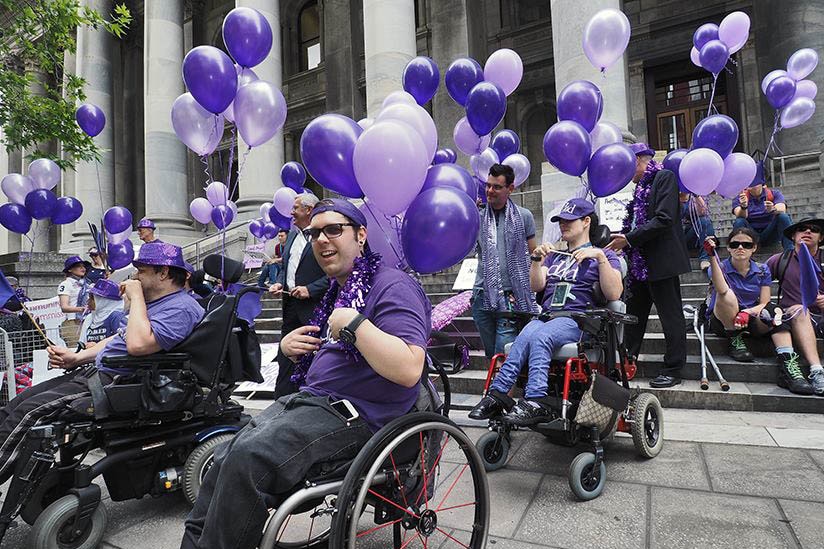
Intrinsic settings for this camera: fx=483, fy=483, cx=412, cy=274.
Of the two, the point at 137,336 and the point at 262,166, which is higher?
the point at 262,166

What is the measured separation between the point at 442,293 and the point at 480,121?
9.20ft

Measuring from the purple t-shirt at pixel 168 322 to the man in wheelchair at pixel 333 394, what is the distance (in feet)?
3.40

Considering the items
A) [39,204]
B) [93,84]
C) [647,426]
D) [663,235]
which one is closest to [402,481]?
[647,426]

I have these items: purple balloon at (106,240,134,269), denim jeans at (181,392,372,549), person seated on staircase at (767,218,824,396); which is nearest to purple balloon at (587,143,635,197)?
person seated on staircase at (767,218,824,396)

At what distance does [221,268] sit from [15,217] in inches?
296

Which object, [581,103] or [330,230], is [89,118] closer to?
[581,103]

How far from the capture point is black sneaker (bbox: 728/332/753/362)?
14.8ft

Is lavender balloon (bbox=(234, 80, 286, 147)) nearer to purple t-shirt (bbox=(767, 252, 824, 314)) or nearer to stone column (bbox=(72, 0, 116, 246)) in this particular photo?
purple t-shirt (bbox=(767, 252, 824, 314))

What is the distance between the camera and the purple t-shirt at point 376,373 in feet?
6.20

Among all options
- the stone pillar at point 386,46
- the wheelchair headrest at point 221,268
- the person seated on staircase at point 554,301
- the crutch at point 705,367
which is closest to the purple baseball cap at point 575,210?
the person seated on staircase at point 554,301

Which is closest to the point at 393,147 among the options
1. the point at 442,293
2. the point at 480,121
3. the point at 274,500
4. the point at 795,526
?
the point at 274,500

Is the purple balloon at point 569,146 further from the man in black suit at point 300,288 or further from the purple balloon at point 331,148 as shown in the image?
the purple balloon at point 331,148

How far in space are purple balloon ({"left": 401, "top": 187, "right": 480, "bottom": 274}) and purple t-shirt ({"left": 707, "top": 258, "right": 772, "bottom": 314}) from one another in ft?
11.5

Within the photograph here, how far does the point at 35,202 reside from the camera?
8.34 metres
